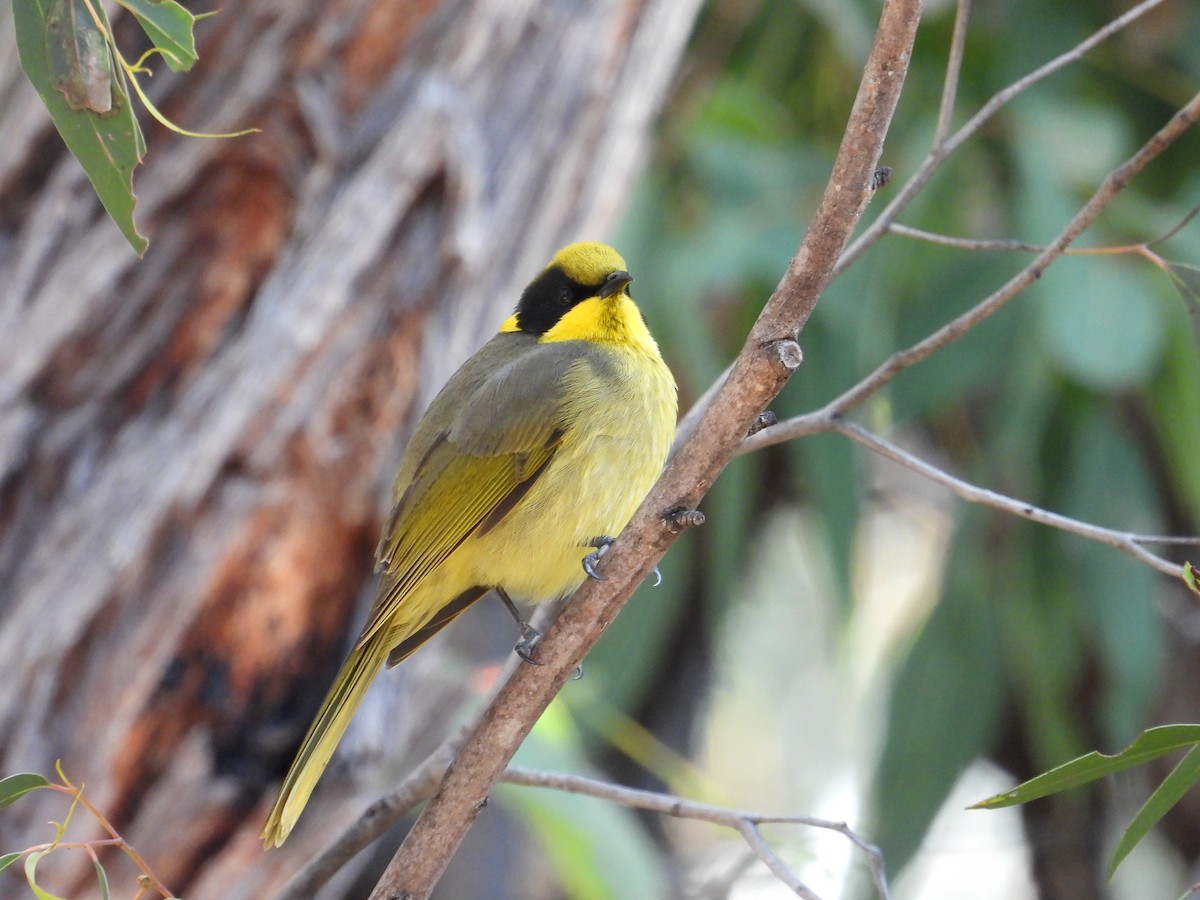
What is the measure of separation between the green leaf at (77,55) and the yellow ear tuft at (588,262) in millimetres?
1336

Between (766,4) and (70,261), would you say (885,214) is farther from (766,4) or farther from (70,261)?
(766,4)

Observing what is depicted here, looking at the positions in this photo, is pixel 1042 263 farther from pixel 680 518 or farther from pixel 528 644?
pixel 528 644

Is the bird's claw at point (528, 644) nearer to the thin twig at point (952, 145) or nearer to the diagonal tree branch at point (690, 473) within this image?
the diagonal tree branch at point (690, 473)

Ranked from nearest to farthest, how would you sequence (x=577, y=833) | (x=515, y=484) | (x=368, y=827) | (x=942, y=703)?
(x=368, y=827)
(x=515, y=484)
(x=577, y=833)
(x=942, y=703)

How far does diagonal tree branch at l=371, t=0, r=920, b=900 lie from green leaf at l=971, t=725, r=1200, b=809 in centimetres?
47

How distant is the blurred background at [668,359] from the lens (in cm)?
258

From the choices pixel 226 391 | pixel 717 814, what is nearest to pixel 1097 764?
pixel 717 814

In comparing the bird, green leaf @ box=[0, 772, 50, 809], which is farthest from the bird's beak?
green leaf @ box=[0, 772, 50, 809]

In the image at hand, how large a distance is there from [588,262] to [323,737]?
107cm

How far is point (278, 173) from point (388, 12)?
43 centimetres

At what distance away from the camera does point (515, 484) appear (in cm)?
245

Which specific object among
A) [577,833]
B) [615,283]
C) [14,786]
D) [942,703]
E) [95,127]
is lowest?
[577,833]

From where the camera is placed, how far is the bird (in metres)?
2.38

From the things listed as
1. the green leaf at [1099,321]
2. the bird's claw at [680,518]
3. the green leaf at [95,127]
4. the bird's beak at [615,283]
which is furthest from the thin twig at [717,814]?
the green leaf at [1099,321]
